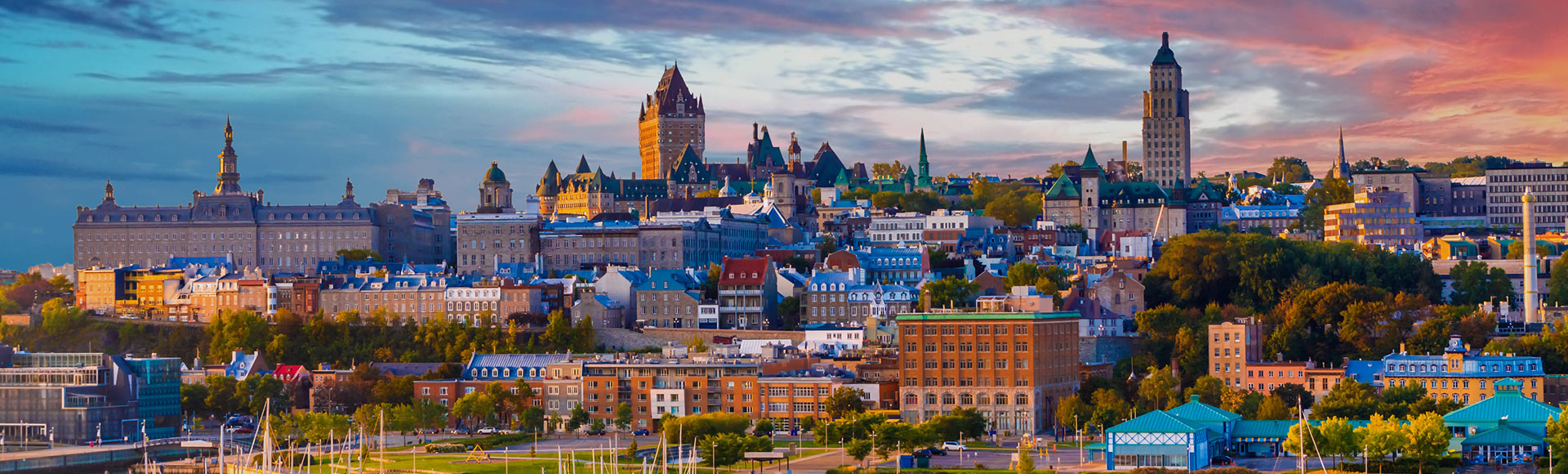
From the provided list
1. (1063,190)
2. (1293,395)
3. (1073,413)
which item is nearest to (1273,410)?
(1293,395)

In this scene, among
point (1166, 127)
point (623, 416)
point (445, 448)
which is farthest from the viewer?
point (1166, 127)

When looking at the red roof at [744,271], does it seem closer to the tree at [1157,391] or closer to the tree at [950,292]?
the tree at [950,292]

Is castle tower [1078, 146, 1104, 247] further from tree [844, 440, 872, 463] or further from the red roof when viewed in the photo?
tree [844, 440, 872, 463]

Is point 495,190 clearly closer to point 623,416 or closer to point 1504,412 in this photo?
point 623,416

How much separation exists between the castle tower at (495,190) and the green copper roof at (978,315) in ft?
247

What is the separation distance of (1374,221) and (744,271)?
46.0 m

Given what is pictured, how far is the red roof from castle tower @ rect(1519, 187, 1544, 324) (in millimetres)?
39055

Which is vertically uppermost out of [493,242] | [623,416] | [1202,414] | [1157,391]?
[493,242]

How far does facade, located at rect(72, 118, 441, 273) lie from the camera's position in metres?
151

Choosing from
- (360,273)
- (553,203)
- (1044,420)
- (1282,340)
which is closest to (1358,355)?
(1282,340)

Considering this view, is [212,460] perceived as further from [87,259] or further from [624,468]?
[87,259]

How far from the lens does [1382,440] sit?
81250 mm

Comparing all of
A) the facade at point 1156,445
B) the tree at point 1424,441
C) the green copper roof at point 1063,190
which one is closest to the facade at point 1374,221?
the green copper roof at point 1063,190

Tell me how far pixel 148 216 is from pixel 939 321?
2727 inches
